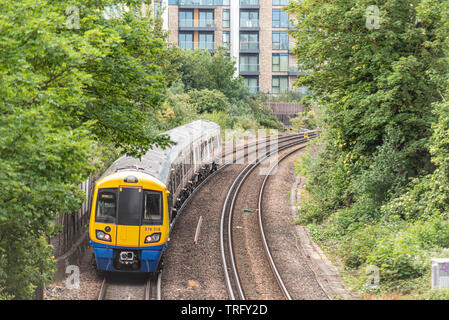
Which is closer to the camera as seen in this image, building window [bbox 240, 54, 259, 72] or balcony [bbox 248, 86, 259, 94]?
balcony [bbox 248, 86, 259, 94]

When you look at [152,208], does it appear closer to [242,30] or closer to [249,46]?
[249,46]

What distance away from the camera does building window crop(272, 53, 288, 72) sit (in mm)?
57094

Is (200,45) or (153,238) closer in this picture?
(153,238)

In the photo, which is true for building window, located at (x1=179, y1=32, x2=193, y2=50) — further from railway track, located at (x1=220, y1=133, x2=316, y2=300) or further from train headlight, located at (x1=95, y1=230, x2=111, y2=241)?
train headlight, located at (x1=95, y1=230, x2=111, y2=241)

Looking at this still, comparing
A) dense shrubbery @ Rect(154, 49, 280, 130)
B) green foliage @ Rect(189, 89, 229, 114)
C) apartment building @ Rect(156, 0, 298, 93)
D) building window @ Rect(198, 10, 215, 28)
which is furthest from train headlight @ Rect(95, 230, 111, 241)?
building window @ Rect(198, 10, 215, 28)

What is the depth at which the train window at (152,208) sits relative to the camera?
494 inches

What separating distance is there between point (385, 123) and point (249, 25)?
4254 centimetres

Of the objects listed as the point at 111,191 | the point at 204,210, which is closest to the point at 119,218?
the point at 111,191

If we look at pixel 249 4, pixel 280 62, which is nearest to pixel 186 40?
pixel 249 4

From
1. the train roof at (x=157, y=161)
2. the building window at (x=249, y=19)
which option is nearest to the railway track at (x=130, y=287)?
the train roof at (x=157, y=161)

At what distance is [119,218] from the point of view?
12.4 m

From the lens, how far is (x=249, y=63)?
57312mm

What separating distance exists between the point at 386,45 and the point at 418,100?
201 cm

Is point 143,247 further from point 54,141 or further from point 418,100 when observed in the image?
point 418,100
